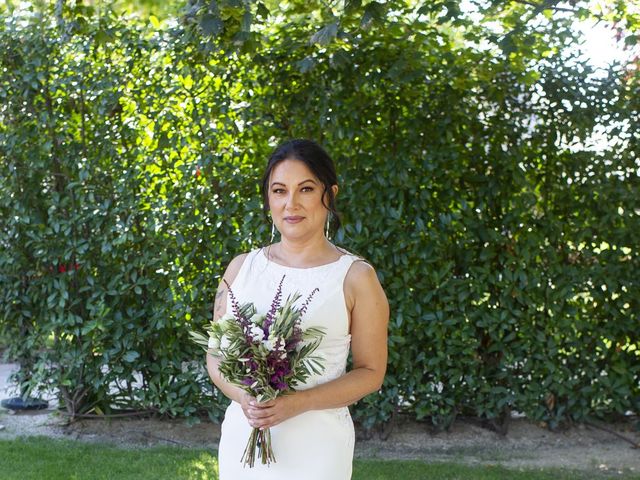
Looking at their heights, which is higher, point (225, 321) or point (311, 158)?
point (311, 158)

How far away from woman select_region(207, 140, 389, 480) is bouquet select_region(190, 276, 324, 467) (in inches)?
5.5

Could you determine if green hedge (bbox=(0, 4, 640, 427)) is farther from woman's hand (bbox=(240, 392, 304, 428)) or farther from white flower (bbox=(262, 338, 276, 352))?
white flower (bbox=(262, 338, 276, 352))

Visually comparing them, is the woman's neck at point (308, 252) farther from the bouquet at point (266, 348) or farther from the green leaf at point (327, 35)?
the green leaf at point (327, 35)

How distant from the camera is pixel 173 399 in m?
6.05

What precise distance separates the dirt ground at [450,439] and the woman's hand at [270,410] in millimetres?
3491

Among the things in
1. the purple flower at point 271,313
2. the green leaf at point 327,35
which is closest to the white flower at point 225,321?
the purple flower at point 271,313

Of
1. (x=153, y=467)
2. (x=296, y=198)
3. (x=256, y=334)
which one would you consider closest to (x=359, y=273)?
(x=296, y=198)

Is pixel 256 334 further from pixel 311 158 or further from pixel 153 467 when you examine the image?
pixel 153 467

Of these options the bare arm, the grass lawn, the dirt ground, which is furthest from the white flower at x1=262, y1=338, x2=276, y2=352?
the dirt ground

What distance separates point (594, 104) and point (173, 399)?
144 inches

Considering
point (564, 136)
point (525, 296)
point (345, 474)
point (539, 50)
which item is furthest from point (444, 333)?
point (345, 474)

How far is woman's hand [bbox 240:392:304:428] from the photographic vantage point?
2484mm

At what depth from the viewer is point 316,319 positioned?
2701 mm

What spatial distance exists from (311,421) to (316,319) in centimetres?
33
